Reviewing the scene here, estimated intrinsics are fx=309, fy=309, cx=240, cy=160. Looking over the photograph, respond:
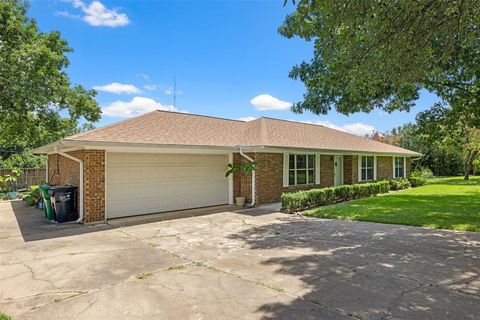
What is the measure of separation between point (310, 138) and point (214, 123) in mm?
5847

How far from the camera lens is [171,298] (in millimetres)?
4289

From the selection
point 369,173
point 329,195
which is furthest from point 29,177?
point 369,173

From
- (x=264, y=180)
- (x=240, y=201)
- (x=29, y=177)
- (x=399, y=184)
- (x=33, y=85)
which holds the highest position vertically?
(x=33, y=85)

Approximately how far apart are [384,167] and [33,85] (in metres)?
22.3

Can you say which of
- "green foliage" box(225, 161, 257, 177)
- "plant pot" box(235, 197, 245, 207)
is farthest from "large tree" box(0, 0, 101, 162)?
"plant pot" box(235, 197, 245, 207)

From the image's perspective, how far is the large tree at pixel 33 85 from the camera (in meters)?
14.7

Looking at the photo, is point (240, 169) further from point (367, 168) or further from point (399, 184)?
point (399, 184)

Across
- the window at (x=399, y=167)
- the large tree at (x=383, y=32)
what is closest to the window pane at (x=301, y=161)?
the large tree at (x=383, y=32)

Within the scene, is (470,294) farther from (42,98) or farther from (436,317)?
(42,98)

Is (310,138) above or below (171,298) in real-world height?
above

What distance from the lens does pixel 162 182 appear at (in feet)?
38.9

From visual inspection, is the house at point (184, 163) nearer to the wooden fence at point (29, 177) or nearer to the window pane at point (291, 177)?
the window pane at point (291, 177)

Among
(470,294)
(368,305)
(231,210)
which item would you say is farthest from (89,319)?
(231,210)

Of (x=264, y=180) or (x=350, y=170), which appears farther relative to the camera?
(x=350, y=170)
